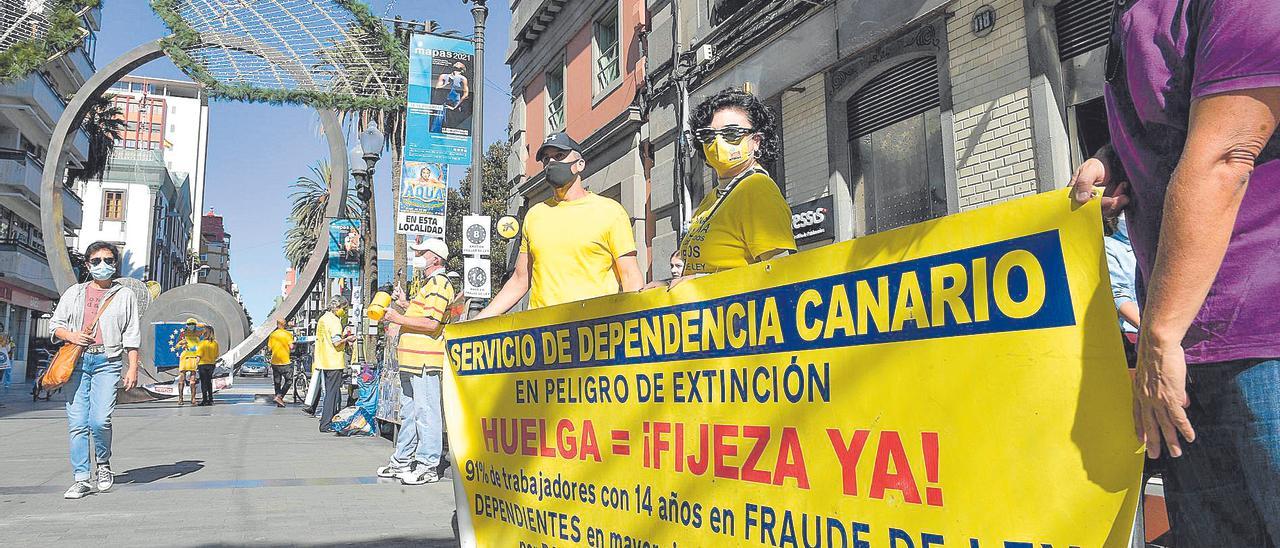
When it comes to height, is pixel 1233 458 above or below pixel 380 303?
below

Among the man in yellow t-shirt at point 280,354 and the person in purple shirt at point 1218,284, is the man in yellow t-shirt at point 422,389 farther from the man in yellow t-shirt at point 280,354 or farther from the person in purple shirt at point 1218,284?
the man in yellow t-shirt at point 280,354

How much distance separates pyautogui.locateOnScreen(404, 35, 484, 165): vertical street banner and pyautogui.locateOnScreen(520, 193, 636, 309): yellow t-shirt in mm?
9676

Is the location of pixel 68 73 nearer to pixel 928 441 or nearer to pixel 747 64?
pixel 747 64

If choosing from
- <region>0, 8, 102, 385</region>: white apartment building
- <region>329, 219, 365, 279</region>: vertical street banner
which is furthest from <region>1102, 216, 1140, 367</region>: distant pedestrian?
<region>0, 8, 102, 385</region>: white apartment building

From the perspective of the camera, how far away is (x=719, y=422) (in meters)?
2.41

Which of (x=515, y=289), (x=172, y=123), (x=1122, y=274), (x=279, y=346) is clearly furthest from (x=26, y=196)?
(x=172, y=123)

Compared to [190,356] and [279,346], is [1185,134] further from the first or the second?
[190,356]

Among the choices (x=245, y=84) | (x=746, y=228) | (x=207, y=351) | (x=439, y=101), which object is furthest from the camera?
(x=207, y=351)

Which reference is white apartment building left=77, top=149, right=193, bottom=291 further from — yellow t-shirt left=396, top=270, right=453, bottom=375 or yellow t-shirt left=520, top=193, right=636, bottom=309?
yellow t-shirt left=520, top=193, right=636, bottom=309

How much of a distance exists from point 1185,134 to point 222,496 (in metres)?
6.28

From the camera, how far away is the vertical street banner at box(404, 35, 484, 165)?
523 inches

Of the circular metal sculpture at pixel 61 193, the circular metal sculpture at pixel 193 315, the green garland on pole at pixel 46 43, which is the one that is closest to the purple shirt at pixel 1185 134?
the circular metal sculpture at pixel 61 193

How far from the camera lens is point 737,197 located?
3.12 metres

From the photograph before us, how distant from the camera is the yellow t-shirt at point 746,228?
9.97ft
